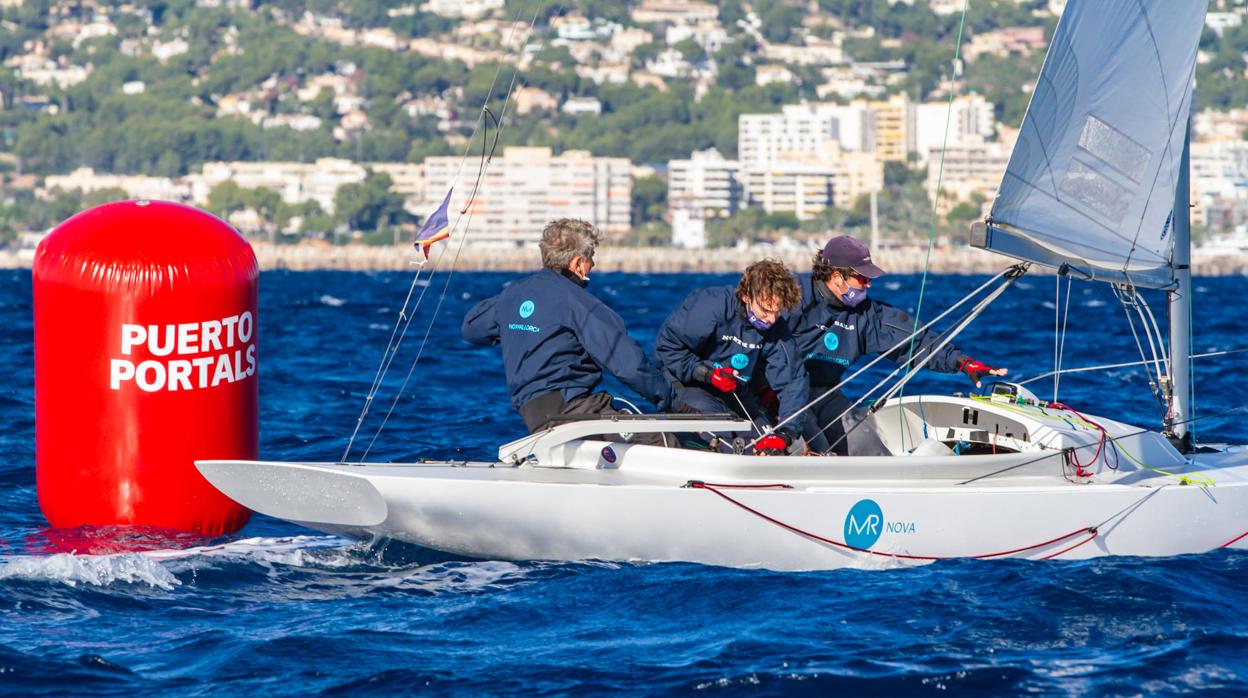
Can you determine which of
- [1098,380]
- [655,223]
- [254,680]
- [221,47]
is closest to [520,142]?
[655,223]

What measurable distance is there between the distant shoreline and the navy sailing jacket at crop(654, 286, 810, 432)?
8333cm

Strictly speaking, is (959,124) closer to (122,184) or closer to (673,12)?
(673,12)

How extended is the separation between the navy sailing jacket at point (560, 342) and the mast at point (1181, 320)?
6.71 ft

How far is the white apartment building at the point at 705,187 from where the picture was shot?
11825 centimetres

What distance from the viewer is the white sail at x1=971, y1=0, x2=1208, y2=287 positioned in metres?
6.63

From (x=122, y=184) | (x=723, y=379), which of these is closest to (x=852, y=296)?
(x=723, y=379)

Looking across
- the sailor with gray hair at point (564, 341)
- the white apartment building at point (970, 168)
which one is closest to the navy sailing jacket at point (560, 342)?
the sailor with gray hair at point (564, 341)

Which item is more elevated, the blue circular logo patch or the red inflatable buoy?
the red inflatable buoy

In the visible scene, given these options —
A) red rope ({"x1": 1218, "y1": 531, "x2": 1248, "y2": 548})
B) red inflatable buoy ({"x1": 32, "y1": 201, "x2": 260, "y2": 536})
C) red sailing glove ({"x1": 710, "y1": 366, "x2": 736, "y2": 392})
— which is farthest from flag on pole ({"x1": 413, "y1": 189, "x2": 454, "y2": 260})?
red rope ({"x1": 1218, "y1": 531, "x2": 1248, "y2": 548})

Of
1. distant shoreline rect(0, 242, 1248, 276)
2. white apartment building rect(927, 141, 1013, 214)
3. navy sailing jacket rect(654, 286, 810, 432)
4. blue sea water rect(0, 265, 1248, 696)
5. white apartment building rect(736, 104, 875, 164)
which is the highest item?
white apartment building rect(736, 104, 875, 164)

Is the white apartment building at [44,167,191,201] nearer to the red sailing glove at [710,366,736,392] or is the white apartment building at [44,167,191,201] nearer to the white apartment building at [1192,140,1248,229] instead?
the white apartment building at [1192,140,1248,229]

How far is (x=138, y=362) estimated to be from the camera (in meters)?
6.15

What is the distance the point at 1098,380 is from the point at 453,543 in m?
8.57

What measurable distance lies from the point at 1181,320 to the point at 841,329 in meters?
1.29
